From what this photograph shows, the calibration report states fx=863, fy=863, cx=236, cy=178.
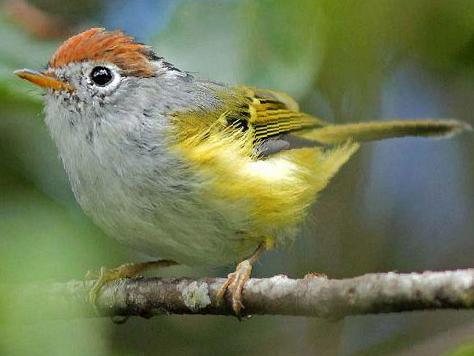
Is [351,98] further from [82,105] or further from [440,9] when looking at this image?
[82,105]

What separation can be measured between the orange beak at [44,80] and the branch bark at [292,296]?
0.81 metres

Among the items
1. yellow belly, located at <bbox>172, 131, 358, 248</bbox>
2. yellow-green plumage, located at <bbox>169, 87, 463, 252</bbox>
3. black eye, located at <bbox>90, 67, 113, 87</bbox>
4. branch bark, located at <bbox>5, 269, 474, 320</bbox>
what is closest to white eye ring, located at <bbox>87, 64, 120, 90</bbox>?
black eye, located at <bbox>90, 67, 113, 87</bbox>

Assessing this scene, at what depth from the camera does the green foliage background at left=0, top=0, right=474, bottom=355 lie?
2117mm

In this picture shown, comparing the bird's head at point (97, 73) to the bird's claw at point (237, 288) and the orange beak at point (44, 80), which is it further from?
the bird's claw at point (237, 288)

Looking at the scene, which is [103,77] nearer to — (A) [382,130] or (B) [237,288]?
(B) [237,288]

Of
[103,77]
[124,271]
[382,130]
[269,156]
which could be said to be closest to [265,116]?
[269,156]

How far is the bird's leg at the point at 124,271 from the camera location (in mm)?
3306

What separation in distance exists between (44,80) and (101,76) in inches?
11.0

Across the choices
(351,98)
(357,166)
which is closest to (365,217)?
(357,166)

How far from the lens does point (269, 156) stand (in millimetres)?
3711

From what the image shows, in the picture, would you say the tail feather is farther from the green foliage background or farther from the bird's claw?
the bird's claw

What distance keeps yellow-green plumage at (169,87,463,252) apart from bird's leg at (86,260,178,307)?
51 centimetres

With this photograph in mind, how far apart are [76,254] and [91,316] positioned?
0.25 meters

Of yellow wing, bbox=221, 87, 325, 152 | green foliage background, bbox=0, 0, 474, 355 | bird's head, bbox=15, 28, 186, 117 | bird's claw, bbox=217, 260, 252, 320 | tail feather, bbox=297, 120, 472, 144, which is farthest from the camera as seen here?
tail feather, bbox=297, 120, 472, 144
